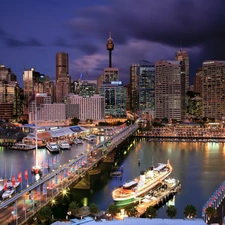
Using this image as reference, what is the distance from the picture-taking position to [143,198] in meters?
14.3

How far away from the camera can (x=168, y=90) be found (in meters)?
69.4

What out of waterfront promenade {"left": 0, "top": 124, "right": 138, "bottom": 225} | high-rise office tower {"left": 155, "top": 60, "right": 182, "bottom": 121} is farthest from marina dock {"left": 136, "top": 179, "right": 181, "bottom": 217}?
high-rise office tower {"left": 155, "top": 60, "right": 182, "bottom": 121}

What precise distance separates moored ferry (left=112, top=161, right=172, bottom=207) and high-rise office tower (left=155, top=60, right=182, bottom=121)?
5036 cm

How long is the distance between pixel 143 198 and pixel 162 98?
184 ft

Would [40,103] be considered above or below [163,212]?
above

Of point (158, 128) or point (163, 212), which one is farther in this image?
point (158, 128)

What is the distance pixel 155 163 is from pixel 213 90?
50000mm

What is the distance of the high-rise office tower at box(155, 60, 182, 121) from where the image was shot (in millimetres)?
66750

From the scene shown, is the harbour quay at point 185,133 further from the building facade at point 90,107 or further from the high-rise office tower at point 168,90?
the high-rise office tower at point 168,90

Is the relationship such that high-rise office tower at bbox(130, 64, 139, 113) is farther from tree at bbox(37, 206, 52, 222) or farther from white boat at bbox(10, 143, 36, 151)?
tree at bbox(37, 206, 52, 222)

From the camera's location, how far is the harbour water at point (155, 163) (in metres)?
14.6

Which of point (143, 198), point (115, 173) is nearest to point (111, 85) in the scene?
point (115, 173)

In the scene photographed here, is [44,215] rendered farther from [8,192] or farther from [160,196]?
[160,196]

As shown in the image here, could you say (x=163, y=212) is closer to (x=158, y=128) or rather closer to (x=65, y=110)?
(x=158, y=128)
